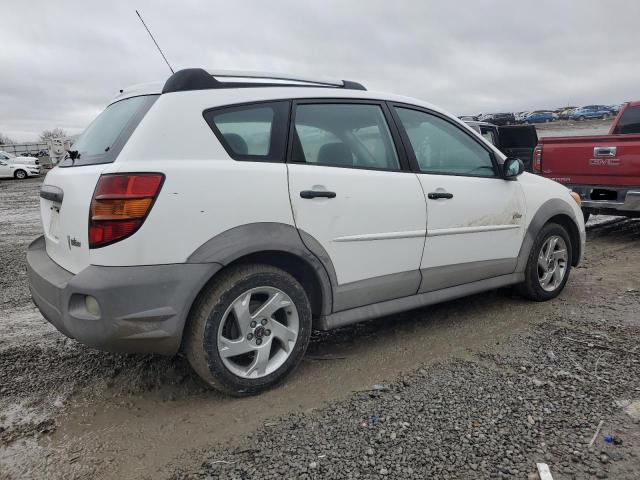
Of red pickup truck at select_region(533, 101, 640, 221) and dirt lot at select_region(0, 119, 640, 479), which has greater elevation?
red pickup truck at select_region(533, 101, 640, 221)

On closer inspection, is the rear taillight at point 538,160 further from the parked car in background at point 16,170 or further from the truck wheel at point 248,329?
the parked car in background at point 16,170

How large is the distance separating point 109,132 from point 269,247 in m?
1.16

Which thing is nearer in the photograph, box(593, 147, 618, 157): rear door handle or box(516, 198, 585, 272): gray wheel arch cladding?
box(516, 198, 585, 272): gray wheel arch cladding

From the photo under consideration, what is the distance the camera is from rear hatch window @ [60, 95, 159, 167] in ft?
8.80

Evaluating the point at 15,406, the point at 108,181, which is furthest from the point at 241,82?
the point at 15,406

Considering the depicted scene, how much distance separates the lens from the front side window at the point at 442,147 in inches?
141

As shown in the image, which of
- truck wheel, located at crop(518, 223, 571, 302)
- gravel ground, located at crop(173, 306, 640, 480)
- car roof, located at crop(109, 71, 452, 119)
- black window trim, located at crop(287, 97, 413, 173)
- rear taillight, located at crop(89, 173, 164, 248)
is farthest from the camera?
truck wheel, located at crop(518, 223, 571, 302)

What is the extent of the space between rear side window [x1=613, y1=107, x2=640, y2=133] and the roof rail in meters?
7.63

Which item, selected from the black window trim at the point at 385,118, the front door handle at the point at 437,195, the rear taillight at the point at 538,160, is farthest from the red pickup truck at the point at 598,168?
the black window trim at the point at 385,118

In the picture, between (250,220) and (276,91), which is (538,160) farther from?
(250,220)

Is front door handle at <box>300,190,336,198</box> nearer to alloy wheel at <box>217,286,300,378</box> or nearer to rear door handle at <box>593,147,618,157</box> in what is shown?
alloy wheel at <box>217,286,300,378</box>

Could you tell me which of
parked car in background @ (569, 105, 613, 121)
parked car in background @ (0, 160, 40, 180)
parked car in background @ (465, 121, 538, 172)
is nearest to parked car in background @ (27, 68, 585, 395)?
parked car in background @ (465, 121, 538, 172)

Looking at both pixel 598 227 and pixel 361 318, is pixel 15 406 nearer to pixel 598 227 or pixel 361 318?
pixel 361 318

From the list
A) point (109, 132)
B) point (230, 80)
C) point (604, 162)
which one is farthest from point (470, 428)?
point (604, 162)
